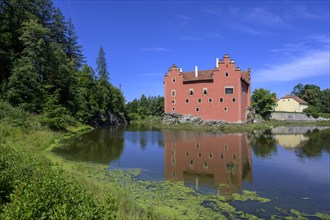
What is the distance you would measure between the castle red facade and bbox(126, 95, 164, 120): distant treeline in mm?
39319

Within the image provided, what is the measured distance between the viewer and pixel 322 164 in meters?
Answer: 18.0

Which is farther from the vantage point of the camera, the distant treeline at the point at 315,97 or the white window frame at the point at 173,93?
the distant treeline at the point at 315,97

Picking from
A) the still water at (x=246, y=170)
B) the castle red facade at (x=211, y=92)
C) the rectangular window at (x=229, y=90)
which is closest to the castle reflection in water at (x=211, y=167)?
the still water at (x=246, y=170)

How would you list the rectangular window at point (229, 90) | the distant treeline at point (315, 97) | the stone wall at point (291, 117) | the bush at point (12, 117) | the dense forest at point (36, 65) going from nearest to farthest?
the bush at point (12, 117) → the dense forest at point (36, 65) → the rectangular window at point (229, 90) → the stone wall at point (291, 117) → the distant treeline at point (315, 97)

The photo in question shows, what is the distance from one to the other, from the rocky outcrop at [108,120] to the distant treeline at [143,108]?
16.0 meters

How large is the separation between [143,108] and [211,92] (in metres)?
50.4

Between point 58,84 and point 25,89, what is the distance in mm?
13258

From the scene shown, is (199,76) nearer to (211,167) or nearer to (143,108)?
(211,167)

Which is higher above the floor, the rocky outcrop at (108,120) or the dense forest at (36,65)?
the dense forest at (36,65)

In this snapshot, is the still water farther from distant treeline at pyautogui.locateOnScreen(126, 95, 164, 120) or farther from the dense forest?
distant treeline at pyautogui.locateOnScreen(126, 95, 164, 120)

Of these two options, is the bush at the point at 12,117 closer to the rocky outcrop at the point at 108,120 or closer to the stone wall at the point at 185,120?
the rocky outcrop at the point at 108,120

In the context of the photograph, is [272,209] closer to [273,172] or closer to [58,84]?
[273,172]

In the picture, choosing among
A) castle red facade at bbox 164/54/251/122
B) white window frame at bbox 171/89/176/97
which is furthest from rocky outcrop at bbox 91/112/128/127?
white window frame at bbox 171/89/176/97

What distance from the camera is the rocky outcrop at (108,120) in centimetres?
6021
